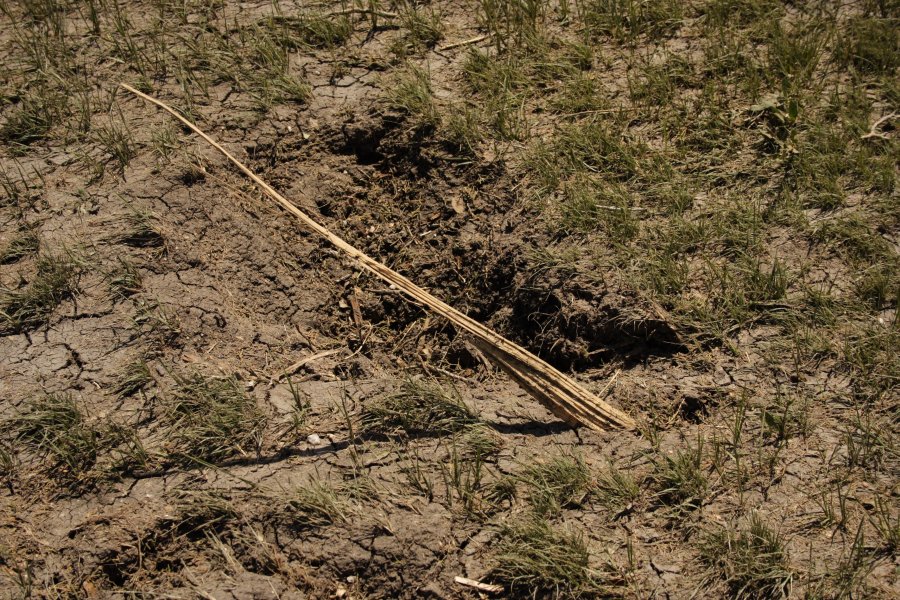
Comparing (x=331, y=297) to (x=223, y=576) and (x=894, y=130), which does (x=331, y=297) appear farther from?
(x=894, y=130)

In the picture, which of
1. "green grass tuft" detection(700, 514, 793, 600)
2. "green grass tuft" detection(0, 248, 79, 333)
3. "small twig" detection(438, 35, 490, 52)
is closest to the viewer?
"green grass tuft" detection(700, 514, 793, 600)

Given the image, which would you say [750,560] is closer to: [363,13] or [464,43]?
[464,43]

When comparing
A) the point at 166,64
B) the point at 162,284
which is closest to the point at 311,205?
the point at 162,284

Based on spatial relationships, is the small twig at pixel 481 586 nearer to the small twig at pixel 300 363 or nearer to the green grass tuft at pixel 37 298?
the small twig at pixel 300 363

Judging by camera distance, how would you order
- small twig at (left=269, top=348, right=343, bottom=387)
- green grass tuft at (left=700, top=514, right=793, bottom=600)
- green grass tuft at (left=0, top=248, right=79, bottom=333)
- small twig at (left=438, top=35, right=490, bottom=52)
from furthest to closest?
small twig at (left=438, top=35, right=490, bottom=52) < green grass tuft at (left=0, top=248, right=79, bottom=333) < small twig at (left=269, top=348, right=343, bottom=387) < green grass tuft at (left=700, top=514, right=793, bottom=600)

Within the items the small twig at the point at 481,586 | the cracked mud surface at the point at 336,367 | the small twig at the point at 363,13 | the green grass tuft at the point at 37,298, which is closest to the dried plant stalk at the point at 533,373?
the cracked mud surface at the point at 336,367

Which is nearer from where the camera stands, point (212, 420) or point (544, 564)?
point (544, 564)

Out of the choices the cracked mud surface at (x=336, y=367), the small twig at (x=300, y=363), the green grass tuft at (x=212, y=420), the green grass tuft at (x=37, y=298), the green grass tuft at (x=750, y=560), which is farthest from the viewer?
the green grass tuft at (x=37, y=298)

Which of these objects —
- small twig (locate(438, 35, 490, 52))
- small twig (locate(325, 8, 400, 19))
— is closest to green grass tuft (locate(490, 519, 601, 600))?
small twig (locate(438, 35, 490, 52))

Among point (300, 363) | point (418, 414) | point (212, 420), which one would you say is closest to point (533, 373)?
point (418, 414)

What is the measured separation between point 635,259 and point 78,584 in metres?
2.13

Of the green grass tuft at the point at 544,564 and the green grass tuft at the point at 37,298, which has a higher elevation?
the green grass tuft at the point at 37,298

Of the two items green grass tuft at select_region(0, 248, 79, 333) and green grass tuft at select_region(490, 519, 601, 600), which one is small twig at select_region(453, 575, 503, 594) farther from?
green grass tuft at select_region(0, 248, 79, 333)

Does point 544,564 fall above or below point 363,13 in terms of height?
below
